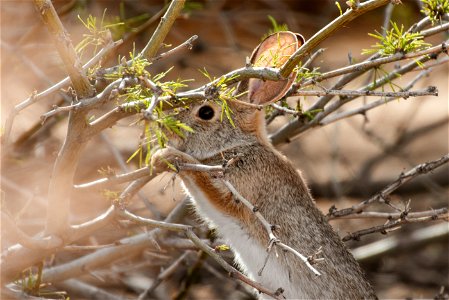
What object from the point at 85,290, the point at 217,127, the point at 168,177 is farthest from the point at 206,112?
the point at 168,177

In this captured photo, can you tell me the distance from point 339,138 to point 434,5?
5.54 metres

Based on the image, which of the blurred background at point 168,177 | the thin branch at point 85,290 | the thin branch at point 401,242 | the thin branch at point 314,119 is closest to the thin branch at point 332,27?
the thin branch at point 314,119

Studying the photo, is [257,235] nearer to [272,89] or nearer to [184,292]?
[272,89]

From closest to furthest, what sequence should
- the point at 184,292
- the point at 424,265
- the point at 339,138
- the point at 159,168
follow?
the point at 159,168, the point at 184,292, the point at 424,265, the point at 339,138

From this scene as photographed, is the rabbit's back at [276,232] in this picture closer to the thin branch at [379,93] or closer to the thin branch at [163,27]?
the thin branch at [379,93]

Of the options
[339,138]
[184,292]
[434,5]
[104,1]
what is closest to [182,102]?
[434,5]

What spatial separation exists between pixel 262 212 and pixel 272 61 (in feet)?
2.72

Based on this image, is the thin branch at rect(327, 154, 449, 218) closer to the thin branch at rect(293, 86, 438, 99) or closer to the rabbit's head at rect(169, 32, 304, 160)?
the rabbit's head at rect(169, 32, 304, 160)

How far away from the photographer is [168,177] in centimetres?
553

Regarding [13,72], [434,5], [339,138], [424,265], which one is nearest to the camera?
[434,5]

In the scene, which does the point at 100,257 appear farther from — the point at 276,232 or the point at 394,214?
the point at 394,214

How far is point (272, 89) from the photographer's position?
3.45m

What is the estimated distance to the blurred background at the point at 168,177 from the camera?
5.07 meters

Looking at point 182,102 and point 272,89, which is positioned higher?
point 272,89
